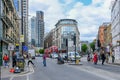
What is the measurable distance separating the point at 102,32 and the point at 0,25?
139 meters

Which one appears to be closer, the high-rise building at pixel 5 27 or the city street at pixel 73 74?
the city street at pixel 73 74

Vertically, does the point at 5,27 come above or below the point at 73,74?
above

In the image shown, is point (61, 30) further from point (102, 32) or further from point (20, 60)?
point (20, 60)

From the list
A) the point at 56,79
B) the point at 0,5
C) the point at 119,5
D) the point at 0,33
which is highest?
the point at 119,5

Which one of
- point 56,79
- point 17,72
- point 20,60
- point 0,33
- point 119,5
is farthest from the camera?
point 119,5

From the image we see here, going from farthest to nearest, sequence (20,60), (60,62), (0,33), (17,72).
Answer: (60,62) → (0,33) → (20,60) → (17,72)

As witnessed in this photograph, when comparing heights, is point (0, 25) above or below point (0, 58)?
above

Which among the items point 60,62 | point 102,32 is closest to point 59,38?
point 102,32

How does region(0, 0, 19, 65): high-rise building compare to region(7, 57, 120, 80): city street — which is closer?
region(7, 57, 120, 80): city street

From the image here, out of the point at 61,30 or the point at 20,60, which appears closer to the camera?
the point at 20,60

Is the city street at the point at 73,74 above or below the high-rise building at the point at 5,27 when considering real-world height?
below

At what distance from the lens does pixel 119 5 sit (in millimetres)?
85812

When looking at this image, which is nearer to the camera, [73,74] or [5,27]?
[73,74]

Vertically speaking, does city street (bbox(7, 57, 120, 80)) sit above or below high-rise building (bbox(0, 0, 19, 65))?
below
